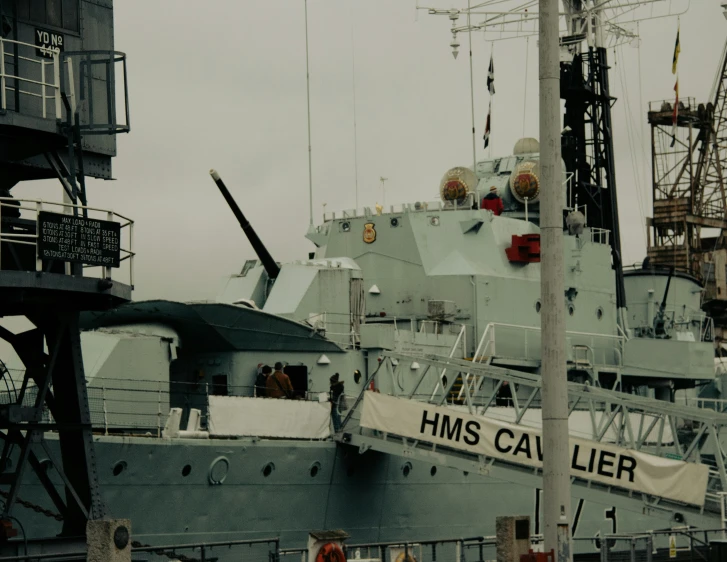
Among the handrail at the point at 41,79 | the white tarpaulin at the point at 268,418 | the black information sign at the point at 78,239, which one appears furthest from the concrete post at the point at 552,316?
the white tarpaulin at the point at 268,418

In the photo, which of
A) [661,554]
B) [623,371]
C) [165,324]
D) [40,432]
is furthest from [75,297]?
[623,371]

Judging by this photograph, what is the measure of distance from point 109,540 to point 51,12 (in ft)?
27.4

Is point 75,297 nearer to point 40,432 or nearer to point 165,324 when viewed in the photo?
point 40,432

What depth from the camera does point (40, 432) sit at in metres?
18.3

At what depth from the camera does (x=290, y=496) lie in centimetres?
2389

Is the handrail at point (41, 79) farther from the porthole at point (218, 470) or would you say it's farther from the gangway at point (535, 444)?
the gangway at point (535, 444)

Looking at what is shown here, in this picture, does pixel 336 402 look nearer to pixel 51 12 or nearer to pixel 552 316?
pixel 51 12

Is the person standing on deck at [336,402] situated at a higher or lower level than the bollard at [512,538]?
higher

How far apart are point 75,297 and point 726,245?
4395 cm

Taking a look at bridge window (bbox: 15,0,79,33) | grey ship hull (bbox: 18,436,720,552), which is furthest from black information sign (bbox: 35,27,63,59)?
grey ship hull (bbox: 18,436,720,552)

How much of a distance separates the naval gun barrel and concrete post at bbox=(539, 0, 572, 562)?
1268cm

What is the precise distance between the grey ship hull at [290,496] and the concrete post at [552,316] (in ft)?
28.5

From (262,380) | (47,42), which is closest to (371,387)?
(262,380)

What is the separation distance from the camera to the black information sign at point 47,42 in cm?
1858
